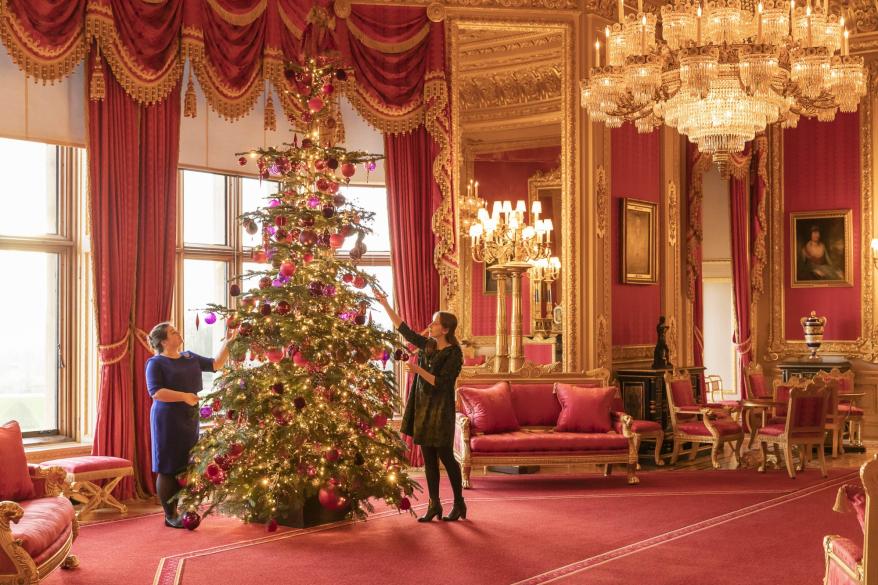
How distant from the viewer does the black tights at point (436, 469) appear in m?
6.67

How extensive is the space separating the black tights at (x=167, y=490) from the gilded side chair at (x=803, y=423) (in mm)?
5292

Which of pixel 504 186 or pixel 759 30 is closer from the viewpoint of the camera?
pixel 759 30

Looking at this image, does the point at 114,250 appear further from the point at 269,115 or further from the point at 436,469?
the point at 436,469

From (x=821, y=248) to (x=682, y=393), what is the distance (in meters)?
3.97

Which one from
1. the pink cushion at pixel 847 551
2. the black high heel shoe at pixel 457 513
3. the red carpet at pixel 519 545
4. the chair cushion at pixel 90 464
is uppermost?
the pink cushion at pixel 847 551

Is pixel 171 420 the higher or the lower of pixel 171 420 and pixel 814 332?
the lower

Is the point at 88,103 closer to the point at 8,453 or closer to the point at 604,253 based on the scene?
the point at 8,453

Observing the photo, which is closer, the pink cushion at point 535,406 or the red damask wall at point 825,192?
the pink cushion at point 535,406

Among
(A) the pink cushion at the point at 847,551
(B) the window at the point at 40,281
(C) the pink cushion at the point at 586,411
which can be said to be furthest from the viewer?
(C) the pink cushion at the point at 586,411

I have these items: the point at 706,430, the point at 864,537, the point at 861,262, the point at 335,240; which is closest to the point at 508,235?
the point at 706,430

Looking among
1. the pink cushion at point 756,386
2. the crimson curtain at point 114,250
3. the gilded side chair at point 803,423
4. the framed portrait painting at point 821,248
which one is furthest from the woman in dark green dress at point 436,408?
the framed portrait painting at point 821,248

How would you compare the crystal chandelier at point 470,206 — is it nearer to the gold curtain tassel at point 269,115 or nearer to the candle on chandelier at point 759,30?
the gold curtain tassel at point 269,115

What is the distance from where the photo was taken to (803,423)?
8.95m

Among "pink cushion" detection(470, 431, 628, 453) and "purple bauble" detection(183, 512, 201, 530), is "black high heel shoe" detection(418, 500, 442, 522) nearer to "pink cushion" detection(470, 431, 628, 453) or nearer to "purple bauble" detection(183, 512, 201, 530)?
"pink cushion" detection(470, 431, 628, 453)
